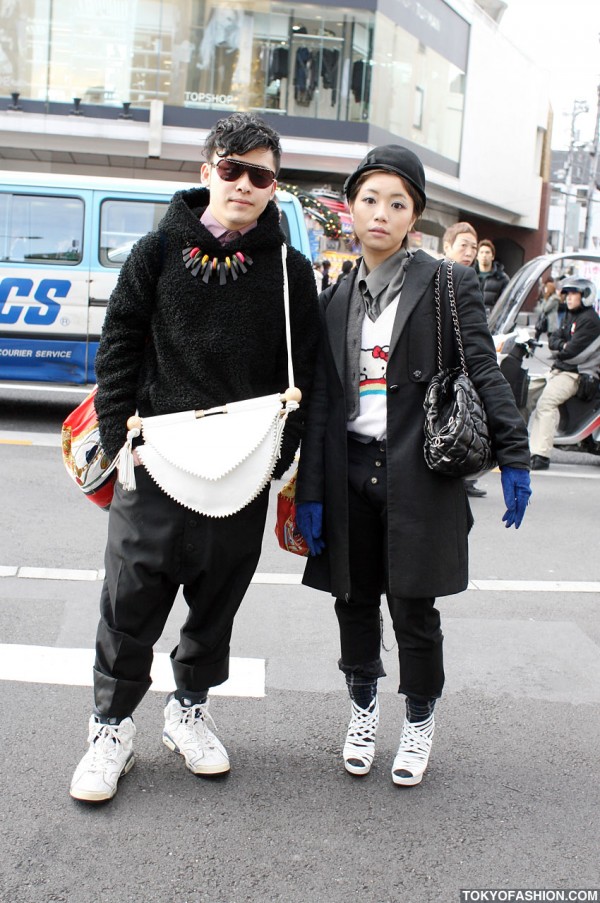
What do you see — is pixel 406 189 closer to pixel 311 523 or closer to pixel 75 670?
pixel 311 523

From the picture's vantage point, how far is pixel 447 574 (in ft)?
9.44

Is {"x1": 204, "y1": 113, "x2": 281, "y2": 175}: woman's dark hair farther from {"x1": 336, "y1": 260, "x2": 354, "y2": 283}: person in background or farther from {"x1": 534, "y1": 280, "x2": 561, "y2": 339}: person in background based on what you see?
{"x1": 534, "y1": 280, "x2": 561, "y2": 339}: person in background

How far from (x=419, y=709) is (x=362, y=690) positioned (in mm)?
190

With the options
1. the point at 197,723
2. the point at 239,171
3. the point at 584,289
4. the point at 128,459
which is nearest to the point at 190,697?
the point at 197,723

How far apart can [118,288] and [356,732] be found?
5.05 feet

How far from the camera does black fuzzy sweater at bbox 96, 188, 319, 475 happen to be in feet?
8.82

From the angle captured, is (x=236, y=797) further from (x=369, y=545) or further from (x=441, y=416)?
(x=441, y=416)

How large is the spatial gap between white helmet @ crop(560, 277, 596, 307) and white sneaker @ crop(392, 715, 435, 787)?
251 inches

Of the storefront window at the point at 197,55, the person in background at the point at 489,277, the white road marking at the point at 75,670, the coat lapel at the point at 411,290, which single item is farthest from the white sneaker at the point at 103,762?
the storefront window at the point at 197,55

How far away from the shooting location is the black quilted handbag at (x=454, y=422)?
269cm

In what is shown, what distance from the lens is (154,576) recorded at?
9.14ft

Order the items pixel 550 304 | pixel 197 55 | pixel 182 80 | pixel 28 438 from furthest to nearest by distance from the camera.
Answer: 1. pixel 197 55
2. pixel 182 80
3. pixel 550 304
4. pixel 28 438

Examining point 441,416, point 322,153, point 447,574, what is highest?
point 322,153

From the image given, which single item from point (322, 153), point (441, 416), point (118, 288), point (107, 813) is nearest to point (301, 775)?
point (107, 813)
